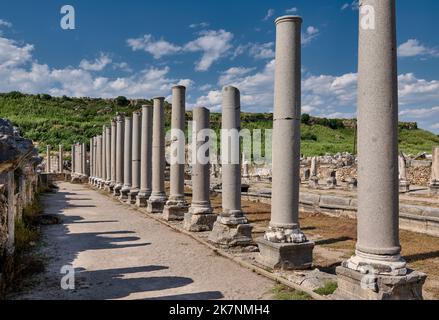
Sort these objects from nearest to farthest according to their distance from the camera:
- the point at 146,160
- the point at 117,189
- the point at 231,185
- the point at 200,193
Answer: the point at 231,185 < the point at 200,193 < the point at 146,160 < the point at 117,189

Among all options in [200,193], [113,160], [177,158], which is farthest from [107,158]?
[200,193]

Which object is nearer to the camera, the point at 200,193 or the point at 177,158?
the point at 200,193

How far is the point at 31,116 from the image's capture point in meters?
96.9

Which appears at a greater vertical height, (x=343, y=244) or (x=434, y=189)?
(x=434, y=189)

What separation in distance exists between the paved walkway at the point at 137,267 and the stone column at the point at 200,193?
2.19ft

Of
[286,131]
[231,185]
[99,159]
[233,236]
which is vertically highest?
[286,131]

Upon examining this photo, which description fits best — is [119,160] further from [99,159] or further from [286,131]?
[286,131]

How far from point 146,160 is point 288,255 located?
1234 centimetres

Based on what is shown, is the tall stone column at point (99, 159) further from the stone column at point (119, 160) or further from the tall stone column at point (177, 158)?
the tall stone column at point (177, 158)

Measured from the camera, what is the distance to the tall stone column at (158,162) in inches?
688

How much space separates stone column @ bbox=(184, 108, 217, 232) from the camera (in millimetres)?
12688

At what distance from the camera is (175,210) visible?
49.9ft

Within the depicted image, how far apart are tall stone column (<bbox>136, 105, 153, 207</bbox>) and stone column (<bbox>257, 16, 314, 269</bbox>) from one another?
11.5 meters

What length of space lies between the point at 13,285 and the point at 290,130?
5596 mm
